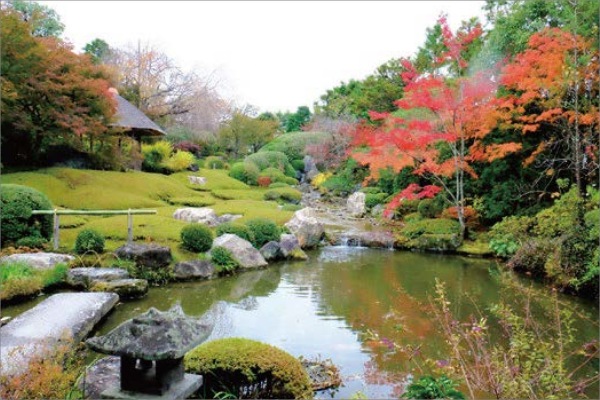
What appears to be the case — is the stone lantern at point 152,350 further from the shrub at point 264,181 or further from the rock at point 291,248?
the shrub at point 264,181

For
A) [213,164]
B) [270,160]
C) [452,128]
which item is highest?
[452,128]

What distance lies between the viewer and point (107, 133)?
15797mm

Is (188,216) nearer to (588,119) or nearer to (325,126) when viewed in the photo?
(588,119)

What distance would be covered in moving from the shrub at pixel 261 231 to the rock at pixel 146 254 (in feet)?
8.91

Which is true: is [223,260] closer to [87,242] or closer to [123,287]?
[123,287]

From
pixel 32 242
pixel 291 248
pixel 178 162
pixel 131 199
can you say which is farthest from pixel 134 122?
pixel 32 242

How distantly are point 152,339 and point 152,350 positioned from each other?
0.29ft

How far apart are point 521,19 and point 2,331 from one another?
12.5 meters

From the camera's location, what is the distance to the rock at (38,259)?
8094 mm

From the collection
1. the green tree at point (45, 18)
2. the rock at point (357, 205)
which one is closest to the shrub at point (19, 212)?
the rock at point (357, 205)

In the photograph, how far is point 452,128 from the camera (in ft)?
43.5

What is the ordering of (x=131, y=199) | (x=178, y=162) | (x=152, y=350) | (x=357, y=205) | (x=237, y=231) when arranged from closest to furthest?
(x=152, y=350)
(x=237, y=231)
(x=131, y=199)
(x=357, y=205)
(x=178, y=162)

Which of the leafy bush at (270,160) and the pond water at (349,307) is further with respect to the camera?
the leafy bush at (270,160)

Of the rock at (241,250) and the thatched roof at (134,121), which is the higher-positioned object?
the thatched roof at (134,121)
